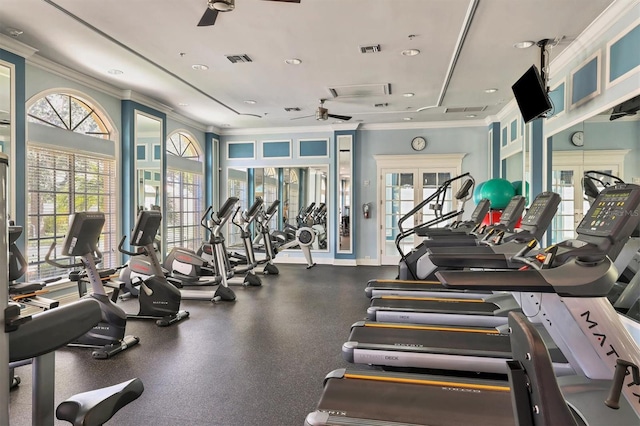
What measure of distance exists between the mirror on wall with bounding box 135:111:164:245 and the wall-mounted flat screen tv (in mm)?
5253

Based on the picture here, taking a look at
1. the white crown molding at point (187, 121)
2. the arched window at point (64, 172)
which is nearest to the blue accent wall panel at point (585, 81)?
the arched window at point (64, 172)

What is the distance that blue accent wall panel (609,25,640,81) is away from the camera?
10.2ft

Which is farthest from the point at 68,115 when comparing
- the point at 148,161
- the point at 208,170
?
the point at 208,170

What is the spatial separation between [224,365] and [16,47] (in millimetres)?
3921

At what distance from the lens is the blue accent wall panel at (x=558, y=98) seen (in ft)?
14.8

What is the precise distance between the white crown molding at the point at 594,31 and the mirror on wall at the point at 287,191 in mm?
5020

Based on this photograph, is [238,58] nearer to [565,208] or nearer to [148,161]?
[148,161]

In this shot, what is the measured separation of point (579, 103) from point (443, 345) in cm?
298

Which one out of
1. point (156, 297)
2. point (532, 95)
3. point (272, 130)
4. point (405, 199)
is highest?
point (272, 130)

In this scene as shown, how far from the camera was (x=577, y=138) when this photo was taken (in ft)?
13.5

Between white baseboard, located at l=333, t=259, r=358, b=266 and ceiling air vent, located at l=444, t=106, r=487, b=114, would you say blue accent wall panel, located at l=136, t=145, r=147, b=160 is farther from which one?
ceiling air vent, located at l=444, t=106, r=487, b=114

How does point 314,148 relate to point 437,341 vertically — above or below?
above

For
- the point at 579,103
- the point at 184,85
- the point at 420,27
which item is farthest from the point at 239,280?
the point at 579,103

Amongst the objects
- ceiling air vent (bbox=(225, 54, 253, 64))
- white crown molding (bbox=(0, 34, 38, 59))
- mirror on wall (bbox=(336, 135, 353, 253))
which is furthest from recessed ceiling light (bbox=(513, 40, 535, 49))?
white crown molding (bbox=(0, 34, 38, 59))
